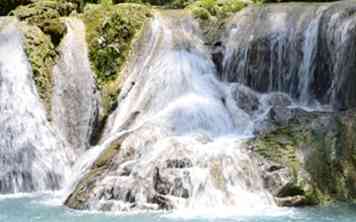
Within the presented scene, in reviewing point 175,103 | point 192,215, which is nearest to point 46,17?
point 175,103

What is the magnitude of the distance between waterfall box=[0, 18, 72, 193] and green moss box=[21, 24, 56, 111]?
16 centimetres

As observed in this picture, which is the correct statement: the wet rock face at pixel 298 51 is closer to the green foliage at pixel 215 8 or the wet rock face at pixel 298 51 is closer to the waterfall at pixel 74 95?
the green foliage at pixel 215 8

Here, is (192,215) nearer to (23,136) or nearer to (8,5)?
(23,136)

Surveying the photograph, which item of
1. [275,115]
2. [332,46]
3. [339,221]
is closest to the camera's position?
[339,221]

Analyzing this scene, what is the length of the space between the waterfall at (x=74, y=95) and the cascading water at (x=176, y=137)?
67 cm

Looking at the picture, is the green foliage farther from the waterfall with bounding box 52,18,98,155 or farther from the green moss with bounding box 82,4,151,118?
the waterfall with bounding box 52,18,98,155

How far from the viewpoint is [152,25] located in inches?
829

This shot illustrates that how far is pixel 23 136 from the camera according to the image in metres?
17.8

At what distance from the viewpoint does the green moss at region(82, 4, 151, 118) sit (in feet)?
65.3

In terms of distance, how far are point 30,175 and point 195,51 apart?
5.96m

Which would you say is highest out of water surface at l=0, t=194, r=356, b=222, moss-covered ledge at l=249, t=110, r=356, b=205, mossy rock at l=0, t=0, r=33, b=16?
mossy rock at l=0, t=0, r=33, b=16

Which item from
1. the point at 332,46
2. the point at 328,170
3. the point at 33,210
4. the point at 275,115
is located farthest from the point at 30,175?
the point at 332,46

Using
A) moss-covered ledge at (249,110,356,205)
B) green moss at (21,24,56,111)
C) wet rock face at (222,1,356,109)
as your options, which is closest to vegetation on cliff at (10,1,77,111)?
green moss at (21,24,56,111)

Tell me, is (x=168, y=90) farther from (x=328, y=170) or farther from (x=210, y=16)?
(x=328, y=170)
